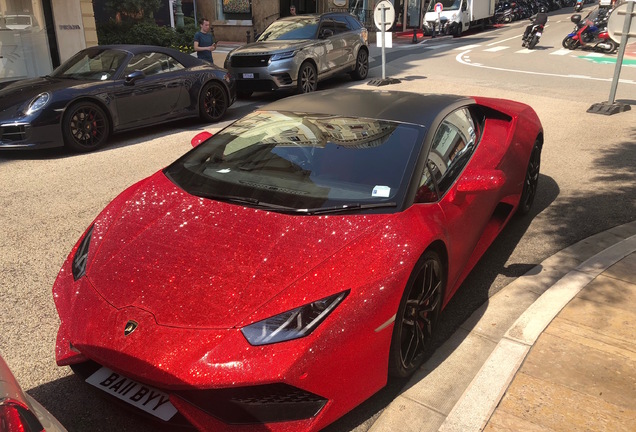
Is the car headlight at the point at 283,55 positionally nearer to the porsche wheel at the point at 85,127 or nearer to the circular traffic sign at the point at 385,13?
the circular traffic sign at the point at 385,13

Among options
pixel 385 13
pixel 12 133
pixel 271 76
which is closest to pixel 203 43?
pixel 271 76

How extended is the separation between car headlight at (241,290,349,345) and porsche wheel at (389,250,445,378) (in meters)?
0.44

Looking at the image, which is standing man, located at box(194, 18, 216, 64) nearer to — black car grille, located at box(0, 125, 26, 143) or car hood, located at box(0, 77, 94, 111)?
car hood, located at box(0, 77, 94, 111)

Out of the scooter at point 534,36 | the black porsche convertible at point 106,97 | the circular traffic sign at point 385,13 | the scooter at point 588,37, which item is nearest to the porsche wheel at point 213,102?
the black porsche convertible at point 106,97

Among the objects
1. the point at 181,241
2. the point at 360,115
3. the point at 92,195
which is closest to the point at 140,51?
the point at 92,195

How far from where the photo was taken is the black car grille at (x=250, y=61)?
480 inches

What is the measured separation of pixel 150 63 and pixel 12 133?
247cm

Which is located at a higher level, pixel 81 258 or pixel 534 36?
pixel 534 36

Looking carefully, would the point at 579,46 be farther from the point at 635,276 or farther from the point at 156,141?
the point at 635,276

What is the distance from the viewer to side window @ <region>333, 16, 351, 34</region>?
14136 mm

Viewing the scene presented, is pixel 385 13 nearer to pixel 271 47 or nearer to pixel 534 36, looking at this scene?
pixel 271 47

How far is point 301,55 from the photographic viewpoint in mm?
12453

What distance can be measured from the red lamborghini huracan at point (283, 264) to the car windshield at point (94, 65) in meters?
5.46

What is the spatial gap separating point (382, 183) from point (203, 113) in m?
7.26
